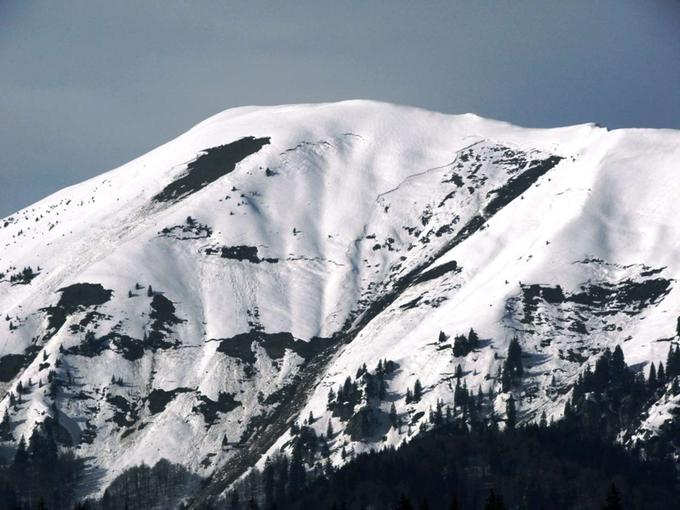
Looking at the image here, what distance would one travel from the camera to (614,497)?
186000 mm

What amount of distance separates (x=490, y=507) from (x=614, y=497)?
669 inches

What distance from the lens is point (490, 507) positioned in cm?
19688
